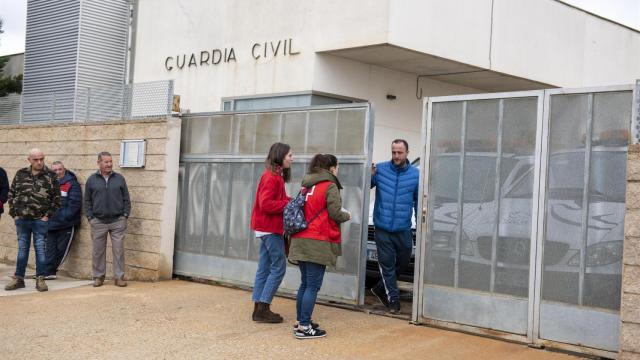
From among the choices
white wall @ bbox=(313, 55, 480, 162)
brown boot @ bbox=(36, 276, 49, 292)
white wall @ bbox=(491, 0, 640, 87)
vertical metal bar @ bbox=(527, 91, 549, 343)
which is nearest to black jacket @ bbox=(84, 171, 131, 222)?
brown boot @ bbox=(36, 276, 49, 292)

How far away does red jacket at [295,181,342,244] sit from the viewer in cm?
641

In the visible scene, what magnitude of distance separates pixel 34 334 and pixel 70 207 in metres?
3.99

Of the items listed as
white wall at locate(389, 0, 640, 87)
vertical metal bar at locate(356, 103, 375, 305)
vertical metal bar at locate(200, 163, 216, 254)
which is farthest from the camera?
white wall at locate(389, 0, 640, 87)

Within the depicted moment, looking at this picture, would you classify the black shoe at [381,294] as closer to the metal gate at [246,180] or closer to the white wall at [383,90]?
the metal gate at [246,180]

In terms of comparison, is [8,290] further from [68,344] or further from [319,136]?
[319,136]

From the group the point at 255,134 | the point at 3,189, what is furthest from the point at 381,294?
the point at 3,189

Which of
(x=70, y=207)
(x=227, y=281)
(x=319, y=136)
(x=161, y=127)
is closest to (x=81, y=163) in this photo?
(x=70, y=207)

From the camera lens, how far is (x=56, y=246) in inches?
417

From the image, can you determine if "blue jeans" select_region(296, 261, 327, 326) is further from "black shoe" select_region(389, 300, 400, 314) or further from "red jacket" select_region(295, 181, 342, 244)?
"black shoe" select_region(389, 300, 400, 314)

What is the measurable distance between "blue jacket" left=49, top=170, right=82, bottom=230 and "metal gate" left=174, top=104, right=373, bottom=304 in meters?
1.78

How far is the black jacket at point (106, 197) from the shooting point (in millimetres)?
9391

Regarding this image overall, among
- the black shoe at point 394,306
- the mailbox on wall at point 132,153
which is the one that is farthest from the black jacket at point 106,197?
the black shoe at point 394,306

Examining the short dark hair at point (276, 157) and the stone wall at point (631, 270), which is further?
the short dark hair at point (276, 157)

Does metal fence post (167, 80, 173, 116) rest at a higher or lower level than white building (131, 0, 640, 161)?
lower
